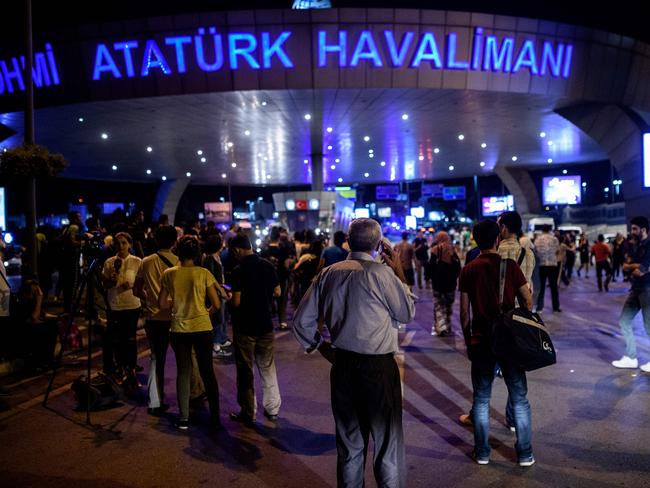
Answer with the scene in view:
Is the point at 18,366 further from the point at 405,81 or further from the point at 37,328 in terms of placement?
the point at 405,81

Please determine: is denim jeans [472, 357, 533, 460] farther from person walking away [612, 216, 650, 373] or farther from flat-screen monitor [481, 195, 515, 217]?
flat-screen monitor [481, 195, 515, 217]

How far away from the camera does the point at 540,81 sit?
18547 mm

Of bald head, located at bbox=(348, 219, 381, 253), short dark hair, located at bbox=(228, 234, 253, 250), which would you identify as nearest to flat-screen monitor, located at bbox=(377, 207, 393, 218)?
short dark hair, located at bbox=(228, 234, 253, 250)

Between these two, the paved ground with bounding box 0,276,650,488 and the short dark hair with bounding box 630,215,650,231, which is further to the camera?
the short dark hair with bounding box 630,215,650,231

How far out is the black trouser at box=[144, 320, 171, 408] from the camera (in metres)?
5.88

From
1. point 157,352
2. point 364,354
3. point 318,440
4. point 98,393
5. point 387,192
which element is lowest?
point 318,440

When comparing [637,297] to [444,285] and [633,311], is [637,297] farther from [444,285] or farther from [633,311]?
[444,285]

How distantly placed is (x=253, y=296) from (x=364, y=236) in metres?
2.41

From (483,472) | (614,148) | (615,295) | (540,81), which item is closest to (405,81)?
(540,81)

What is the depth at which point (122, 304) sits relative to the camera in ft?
22.2

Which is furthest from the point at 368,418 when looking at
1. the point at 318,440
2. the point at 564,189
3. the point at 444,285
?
the point at 564,189

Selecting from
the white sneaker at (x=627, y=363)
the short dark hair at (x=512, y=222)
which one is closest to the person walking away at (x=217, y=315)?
the short dark hair at (x=512, y=222)

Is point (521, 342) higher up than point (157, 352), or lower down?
higher up

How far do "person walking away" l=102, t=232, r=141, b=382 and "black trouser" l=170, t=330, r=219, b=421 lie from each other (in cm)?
160
